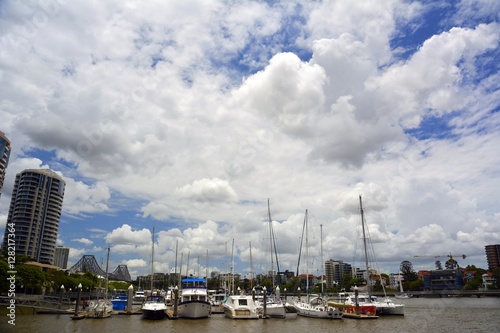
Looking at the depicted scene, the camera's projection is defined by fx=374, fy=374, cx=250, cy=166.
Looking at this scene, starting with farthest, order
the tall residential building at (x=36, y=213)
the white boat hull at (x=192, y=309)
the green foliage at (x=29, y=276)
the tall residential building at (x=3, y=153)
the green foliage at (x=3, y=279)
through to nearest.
Result: the tall residential building at (x=36, y=213), the tall residential building at (x=3, y=153), the green foliage at (x=29, y=276), the green foliage at (x=3, y=279), the white boat hull at (x=192, y=309)

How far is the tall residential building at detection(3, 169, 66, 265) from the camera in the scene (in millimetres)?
167375

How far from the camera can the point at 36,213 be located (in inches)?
6865

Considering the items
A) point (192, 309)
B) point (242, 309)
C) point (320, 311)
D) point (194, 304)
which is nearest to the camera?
point (194, 304)

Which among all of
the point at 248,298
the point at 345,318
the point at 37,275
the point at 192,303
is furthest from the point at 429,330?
the point at 37,275

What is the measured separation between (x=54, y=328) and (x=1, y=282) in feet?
106

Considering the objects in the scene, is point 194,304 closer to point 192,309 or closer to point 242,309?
point 192,309

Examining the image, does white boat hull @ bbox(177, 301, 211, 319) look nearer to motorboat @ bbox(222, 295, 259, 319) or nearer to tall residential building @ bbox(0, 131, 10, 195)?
motorboat @ bbox(222, 295, 259, 319)

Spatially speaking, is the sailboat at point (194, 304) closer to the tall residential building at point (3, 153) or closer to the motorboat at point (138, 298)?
the motorboat at point (138, 298)

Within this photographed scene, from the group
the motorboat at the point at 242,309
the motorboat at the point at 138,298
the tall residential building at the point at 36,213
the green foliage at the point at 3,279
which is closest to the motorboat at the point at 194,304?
the motorboat at the point at 242,309

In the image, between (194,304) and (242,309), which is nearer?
(194,304)

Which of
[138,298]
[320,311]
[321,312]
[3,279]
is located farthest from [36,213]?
[321,312]

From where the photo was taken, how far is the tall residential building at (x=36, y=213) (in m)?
167

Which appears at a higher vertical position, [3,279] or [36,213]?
[36,213]

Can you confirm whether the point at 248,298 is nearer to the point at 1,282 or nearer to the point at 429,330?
the point at 429,330
